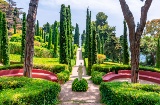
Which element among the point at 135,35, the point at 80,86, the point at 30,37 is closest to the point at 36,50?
the point at 80,86

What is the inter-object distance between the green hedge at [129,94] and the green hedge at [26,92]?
2.61 m

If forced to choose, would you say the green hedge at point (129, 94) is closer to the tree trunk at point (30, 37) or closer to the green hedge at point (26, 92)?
the green hedge at point (26, 92)

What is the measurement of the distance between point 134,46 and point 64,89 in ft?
16.9

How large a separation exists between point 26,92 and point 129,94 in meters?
4.13

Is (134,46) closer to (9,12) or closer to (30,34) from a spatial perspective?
(30,34)

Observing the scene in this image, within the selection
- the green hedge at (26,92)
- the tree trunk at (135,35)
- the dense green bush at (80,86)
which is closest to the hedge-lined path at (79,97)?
the dense green bush at (80,86)

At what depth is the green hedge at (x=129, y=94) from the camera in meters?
8.84

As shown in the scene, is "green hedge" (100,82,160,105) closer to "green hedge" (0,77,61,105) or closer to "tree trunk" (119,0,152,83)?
"tree trunk" (119,0,152,83)

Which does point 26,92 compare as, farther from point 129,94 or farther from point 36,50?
point 36,50

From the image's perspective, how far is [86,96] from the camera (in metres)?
13.1

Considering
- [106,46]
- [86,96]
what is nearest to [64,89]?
[86,96]

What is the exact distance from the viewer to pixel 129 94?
9.48 metres

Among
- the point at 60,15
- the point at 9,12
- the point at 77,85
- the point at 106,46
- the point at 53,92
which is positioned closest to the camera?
the point at 53,92

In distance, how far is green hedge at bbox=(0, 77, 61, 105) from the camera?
835 cm
